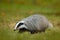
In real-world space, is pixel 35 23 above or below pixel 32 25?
above

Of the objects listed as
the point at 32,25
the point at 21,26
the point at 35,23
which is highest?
the point at 35,23

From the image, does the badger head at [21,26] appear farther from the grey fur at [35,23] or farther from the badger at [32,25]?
the grey fur at [35,23]

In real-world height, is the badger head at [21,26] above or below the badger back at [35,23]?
below

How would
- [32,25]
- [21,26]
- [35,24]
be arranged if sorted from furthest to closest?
[35,24], [32,25], [21,26]

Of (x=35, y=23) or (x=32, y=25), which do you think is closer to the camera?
(x=32, y=25)

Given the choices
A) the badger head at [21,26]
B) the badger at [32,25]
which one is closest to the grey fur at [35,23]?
the badger at [32,25]

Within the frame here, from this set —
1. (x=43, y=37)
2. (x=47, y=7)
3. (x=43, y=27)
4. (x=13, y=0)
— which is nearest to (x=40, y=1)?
(x=47, y=7)

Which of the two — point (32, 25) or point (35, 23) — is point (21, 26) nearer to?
point (32, 25)

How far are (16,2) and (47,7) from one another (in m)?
2.43

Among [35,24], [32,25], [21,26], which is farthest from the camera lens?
[35,24]

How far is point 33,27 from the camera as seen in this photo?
353 inches

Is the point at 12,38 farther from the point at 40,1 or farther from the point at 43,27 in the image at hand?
the point at 40,1

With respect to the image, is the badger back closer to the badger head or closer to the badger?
the badger

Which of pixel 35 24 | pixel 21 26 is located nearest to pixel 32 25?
pixel 35 24
